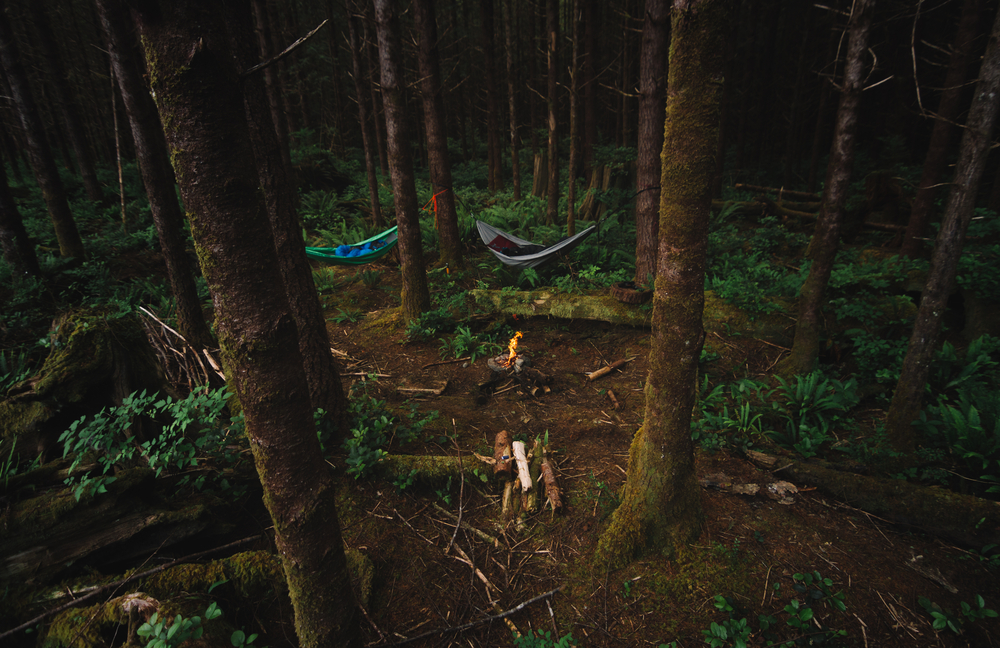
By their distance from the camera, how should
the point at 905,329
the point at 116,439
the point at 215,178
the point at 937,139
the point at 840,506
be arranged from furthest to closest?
the point at 937,139 < the point at 905,329 < the point at 840,506 < the point at 116,439 < the point at 215,178

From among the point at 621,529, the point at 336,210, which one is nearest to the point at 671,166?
the point at 621,529

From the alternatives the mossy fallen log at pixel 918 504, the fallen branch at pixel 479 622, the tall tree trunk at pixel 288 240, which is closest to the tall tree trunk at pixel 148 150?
the tall tree trunk at pixel 288 240

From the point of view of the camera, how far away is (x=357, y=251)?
730 centimetres

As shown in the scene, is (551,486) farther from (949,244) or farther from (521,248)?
(521,248)

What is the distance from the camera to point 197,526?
2.16m

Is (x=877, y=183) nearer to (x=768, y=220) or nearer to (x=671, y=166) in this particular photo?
(x=768, y=220)

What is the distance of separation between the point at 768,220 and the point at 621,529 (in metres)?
8.33

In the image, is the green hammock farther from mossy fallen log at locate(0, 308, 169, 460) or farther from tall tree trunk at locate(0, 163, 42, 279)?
mossy fallen log at locate(0, 308, 169, 460)

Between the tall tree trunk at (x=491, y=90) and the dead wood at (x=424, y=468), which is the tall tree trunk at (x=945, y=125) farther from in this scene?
the tall tree trunk at (x=491, y=90)

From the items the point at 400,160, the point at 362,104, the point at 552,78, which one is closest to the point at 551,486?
the point at 400,160

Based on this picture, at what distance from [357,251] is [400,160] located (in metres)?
2.68

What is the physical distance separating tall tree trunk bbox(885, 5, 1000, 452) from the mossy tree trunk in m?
2.04

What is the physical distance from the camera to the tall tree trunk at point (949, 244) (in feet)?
8.18

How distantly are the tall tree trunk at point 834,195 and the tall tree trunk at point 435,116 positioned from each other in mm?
4569
